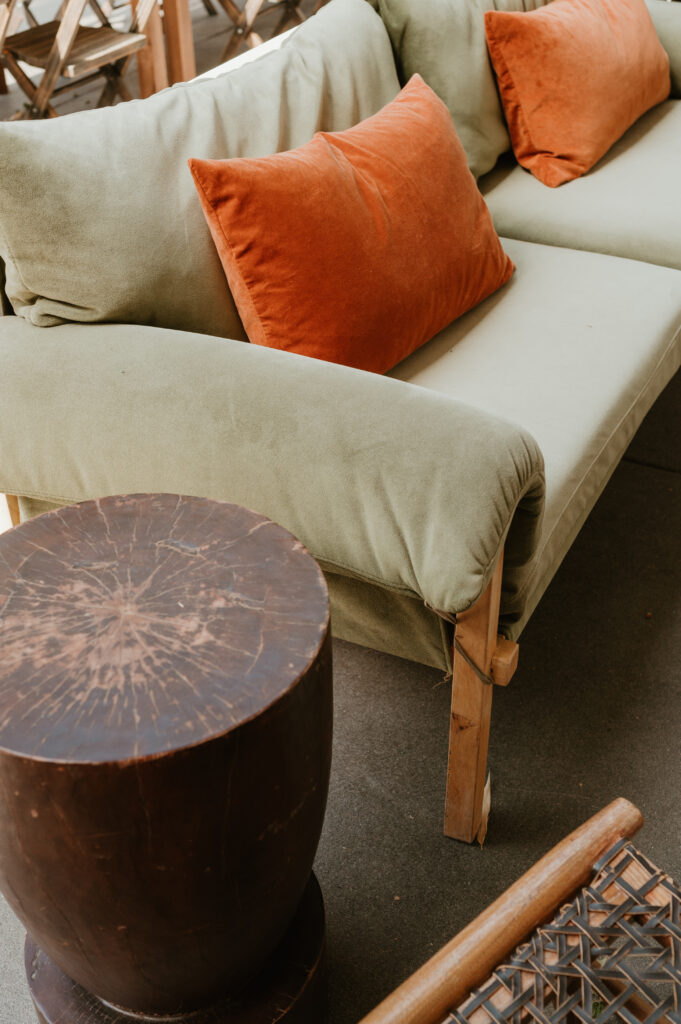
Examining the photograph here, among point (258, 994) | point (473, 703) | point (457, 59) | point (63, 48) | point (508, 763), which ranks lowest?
point (508, 763)

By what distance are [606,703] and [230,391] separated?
33.7 inches

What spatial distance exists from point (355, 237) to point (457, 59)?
2.75 ft

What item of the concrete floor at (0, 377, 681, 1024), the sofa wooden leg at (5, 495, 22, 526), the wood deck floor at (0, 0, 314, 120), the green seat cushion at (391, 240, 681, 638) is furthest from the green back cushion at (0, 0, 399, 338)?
the wood deck floor at (0, 0, 314, 120)

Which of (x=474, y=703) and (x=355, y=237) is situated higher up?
(x=355, y=237)

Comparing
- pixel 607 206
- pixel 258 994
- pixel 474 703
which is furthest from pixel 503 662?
pixel 607 206

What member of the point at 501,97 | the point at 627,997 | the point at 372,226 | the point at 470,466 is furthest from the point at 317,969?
the point at 501,97

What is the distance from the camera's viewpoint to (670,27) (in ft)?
8.38

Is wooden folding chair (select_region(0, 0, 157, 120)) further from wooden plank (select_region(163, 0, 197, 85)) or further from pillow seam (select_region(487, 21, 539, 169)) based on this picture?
pillow seam (select_region(487, 21, 539, 169))

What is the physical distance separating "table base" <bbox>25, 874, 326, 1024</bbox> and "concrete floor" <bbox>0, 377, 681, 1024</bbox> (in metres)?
0.14

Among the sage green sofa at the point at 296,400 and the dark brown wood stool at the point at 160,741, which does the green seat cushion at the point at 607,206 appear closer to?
the sage green sofa at the point at 296,400

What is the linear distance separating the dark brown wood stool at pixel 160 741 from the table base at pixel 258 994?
0.01m

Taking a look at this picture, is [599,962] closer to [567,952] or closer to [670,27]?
[567,952]

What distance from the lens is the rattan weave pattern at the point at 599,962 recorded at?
2.89ft

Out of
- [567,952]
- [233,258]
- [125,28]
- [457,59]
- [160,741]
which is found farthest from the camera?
[125,28]
